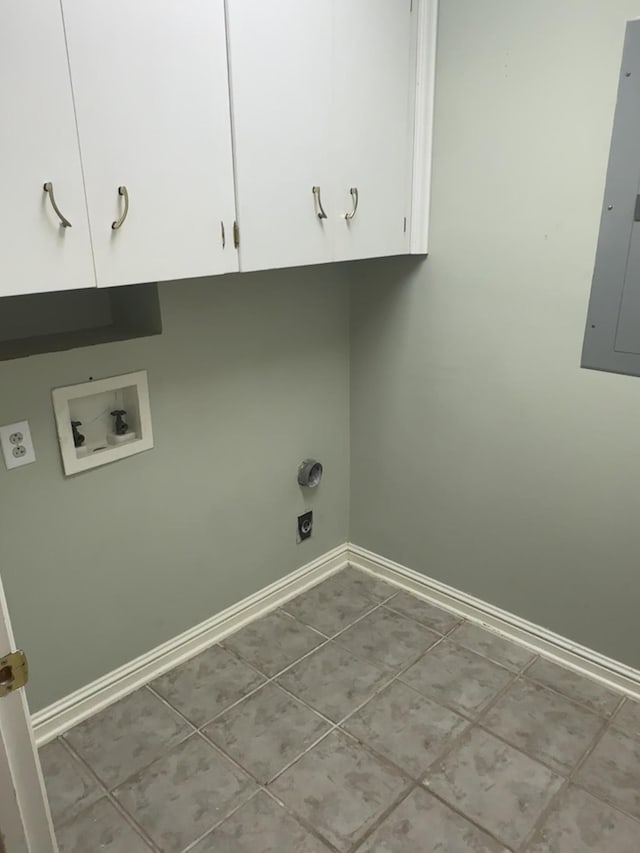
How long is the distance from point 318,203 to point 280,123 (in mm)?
234

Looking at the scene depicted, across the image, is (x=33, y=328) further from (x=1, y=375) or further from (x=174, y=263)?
(x=174, y=263)

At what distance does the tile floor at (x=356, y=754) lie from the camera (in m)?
1.55

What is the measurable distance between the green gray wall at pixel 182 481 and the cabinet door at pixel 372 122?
0.39 m

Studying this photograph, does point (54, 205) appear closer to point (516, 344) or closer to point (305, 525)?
point (516, 344)

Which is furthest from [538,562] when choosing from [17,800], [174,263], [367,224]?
[17,800]

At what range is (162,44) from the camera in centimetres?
130

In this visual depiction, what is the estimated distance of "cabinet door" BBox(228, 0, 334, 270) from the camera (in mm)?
1468

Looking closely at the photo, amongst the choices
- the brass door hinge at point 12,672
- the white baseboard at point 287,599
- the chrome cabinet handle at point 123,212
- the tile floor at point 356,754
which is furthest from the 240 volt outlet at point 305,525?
the brass door hinge at point 12,672

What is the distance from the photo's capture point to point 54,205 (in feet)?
3.95

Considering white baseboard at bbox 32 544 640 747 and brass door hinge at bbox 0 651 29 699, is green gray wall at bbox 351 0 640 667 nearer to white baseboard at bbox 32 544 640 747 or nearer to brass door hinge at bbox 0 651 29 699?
white baseboard at bbox 32 544 640 747

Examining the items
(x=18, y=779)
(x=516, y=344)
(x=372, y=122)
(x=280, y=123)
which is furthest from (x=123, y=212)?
(x=516, y=344)

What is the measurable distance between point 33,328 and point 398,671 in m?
1.59

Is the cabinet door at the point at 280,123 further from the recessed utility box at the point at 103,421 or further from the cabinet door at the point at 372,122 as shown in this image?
the recessed utility box at the point at 103,421

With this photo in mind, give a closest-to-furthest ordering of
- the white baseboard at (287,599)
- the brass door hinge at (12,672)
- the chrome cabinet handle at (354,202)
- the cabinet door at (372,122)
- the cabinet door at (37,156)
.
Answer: the brass door hinge at (12,672)
the cabinet door at (37,156)
the cabinet door at (372,122)
the chrome cabinet handle at (354,202)
the white baseboard at (287,599)
